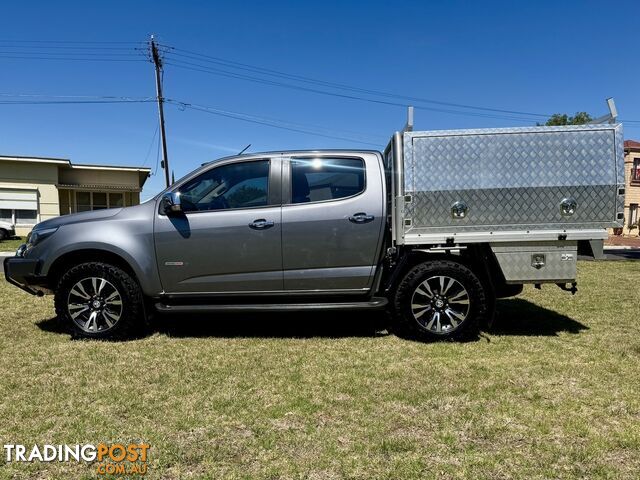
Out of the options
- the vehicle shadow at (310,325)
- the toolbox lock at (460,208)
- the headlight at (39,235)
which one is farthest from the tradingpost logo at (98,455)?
the toolbox lock at (460,208)

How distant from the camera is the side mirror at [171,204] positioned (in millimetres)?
4617

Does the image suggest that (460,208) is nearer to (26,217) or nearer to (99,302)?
(99,302)

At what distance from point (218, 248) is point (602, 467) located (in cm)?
357

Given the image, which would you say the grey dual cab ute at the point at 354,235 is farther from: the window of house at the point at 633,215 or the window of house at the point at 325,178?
the window of house at the point at 633,215

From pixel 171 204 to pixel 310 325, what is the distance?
2.14 meters

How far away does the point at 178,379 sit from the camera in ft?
12.3

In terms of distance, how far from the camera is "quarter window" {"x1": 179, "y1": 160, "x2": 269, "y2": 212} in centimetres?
480

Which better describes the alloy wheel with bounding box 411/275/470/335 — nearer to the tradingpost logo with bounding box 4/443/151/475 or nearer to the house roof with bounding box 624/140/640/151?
the tradingpost logo with bounding box 4/443/151/475

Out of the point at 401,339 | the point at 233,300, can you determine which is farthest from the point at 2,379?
the point at 401,339

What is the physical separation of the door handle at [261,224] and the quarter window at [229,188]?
19 centimetres

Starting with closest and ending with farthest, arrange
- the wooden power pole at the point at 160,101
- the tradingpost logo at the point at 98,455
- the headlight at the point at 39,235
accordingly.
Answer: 1. the tradingpost logo at the point at 98,455
2. the headlight at the point at 39,235
3. the wooden power pole at the point at 160,101

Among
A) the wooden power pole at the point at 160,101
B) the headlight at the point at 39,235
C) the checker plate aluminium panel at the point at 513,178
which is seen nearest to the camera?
the checker plate aluminium panel at the point at 513,178

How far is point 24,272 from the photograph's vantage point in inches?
189

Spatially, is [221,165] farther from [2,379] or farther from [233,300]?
[2,379]
